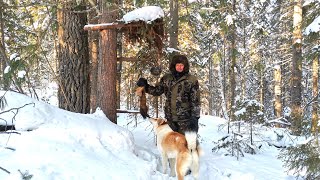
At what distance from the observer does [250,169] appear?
763cm

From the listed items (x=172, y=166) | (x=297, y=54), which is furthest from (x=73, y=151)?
(x=297, y=54)

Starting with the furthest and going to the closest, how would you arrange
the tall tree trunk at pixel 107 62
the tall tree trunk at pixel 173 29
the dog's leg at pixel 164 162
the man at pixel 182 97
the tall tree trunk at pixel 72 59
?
the tall tree trunk at pixel 173 29 → the tall tree trunk at pixel 72 59 → the tall tree trunk at pixel 107 62 → the man at pixel 182 97 → the dog's leg at pixel 164 162

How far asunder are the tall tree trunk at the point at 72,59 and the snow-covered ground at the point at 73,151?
137 centimetres

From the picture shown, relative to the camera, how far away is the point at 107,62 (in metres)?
6.83

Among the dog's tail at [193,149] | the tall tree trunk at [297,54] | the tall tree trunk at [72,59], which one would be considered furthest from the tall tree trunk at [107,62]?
the tall tree trunk at [297,54]

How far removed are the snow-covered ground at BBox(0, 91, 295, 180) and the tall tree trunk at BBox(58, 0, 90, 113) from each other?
1.37 m

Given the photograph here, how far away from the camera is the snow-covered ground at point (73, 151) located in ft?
14.8

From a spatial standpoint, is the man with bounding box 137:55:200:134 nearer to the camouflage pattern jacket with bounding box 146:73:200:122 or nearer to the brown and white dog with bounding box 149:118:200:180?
the camouflage pattern jacket with bounding box 146:73:200:122

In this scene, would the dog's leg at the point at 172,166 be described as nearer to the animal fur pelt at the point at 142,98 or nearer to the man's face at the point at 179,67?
the animal fur pelt at the point at 142,98

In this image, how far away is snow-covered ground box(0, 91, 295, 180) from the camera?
4.51 m

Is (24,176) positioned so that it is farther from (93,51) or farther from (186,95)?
(93,51)

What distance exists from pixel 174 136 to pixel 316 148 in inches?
104

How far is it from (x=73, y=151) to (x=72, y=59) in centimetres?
310

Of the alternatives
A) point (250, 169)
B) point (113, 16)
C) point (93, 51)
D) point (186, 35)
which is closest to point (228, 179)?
point (250, 169)
